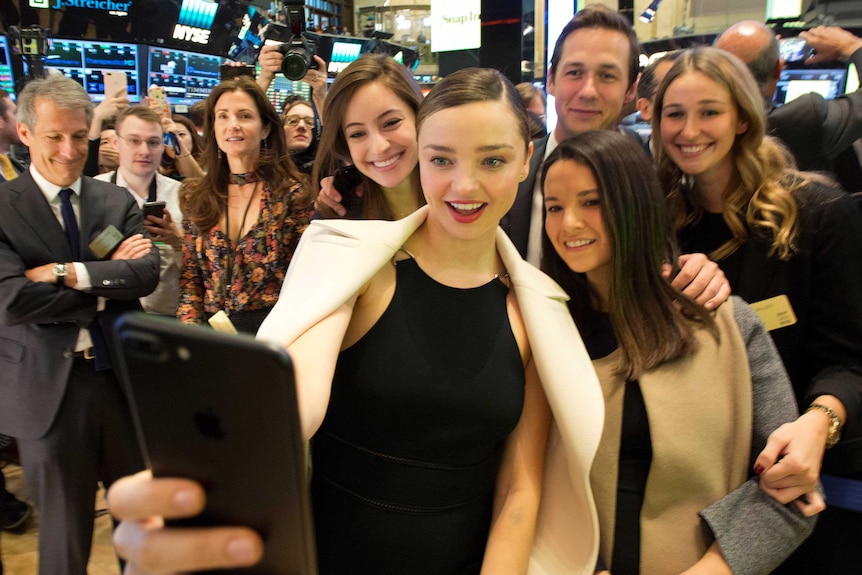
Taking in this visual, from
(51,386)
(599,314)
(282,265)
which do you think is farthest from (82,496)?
(599,314)

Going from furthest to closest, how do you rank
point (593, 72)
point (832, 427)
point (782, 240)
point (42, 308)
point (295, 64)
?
point (295, 64)
point (42, 308)
point (593, 72)
point (782, 240)
point (832, 427)

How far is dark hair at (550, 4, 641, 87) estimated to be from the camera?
82.0 inches

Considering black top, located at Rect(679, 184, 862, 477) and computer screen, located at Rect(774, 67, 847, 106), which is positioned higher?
computer screen, located at Rect(774, 67, 847, 106)

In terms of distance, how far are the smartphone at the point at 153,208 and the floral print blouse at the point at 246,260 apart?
0.36m

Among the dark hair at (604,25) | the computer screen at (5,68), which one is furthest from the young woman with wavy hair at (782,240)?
the computer screen at (5,68)

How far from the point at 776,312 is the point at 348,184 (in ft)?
4.20

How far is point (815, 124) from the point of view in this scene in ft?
7.77

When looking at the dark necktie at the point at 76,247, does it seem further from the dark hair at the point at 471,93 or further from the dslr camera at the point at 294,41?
the dark hair at the point at 471,93

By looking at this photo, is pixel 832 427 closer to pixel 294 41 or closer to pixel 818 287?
pixel 818 287

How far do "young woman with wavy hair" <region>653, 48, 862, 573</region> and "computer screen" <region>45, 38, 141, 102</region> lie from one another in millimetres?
7038

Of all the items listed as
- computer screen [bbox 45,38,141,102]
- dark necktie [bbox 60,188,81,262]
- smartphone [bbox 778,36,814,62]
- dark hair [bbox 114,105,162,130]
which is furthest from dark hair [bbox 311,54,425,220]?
computer screen [bbox 45,38,141,102]

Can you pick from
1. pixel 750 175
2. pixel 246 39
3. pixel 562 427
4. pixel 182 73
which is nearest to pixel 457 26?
pixel 750 175

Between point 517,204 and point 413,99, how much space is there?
0.45 meters

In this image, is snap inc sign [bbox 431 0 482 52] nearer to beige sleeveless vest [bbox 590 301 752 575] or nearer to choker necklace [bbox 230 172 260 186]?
choker necklace [bbox 230 172 260 186]
